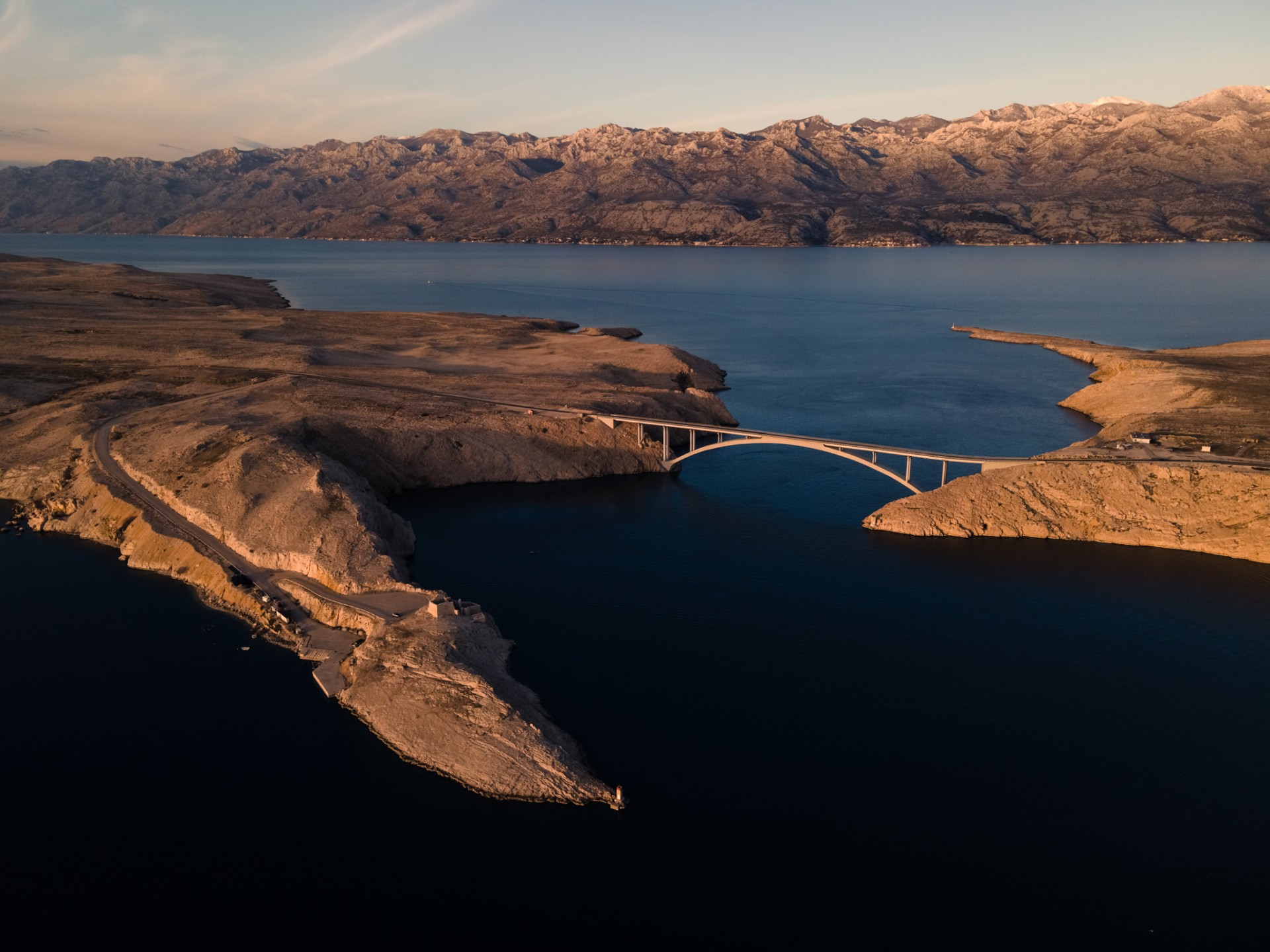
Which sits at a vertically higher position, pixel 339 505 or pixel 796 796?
pixel 339 505

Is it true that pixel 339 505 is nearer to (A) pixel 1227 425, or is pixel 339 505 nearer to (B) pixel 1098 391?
(A) pixel 1227 425

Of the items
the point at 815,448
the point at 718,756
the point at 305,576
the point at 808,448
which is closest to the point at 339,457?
the point at 305,576

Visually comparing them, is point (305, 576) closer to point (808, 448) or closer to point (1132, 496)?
point (808, 448)

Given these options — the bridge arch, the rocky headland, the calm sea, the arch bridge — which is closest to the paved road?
the arch bridge

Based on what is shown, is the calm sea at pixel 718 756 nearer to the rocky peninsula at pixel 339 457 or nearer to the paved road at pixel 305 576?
the rocky peninsula at pixel 339 457

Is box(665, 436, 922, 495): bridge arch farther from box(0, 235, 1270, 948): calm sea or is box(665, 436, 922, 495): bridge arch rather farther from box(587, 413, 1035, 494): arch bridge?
box(0, 235, 1270, 948): calm sea

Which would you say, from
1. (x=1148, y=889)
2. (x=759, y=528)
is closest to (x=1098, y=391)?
(x=759, y=528)

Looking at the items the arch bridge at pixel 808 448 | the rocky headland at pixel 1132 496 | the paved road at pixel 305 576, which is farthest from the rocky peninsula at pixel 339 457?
the rocky headland at pixel 1132 496
